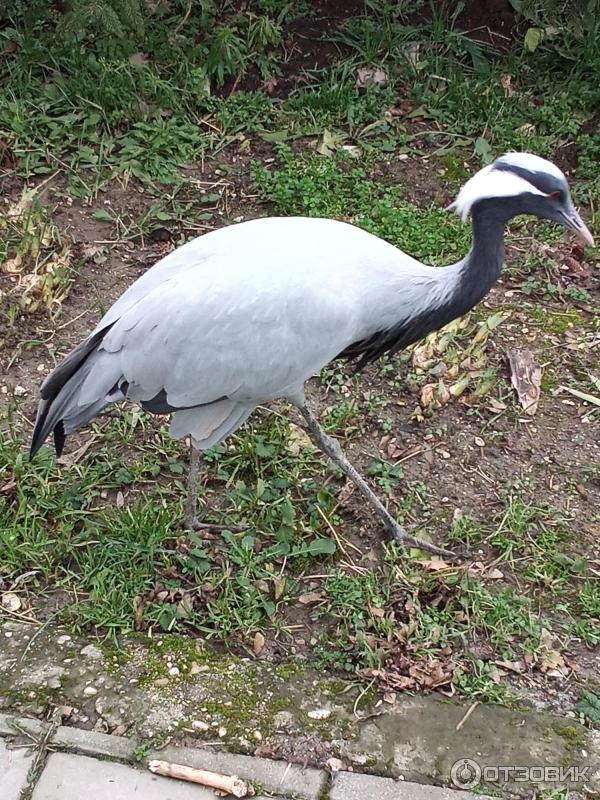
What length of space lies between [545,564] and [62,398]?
195cm

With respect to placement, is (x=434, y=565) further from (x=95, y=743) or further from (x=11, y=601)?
(x=11, y=601)

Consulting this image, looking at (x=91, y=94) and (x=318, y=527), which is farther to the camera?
(x=91, y=94)

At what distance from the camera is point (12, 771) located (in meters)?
2.49

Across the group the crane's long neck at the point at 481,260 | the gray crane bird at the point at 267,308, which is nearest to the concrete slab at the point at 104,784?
the gray crane bird at the point at 267,308

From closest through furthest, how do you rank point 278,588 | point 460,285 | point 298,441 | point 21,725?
point 21,725, point 460,285, point 278,588, point 298,441

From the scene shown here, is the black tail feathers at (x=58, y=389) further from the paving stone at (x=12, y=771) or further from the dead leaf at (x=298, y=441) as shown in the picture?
the paving stone at (x=12, y=771)

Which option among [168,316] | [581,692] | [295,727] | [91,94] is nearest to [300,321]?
[168,316]

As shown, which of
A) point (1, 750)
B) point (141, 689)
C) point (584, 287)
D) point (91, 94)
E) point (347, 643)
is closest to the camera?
point (1, 750)

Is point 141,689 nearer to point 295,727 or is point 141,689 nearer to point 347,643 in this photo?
point 295,727

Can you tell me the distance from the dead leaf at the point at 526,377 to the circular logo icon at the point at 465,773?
1.67 metres

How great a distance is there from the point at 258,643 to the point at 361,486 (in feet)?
2.44

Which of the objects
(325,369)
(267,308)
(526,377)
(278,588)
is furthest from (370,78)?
(278,588)

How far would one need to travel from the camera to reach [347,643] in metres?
2.93

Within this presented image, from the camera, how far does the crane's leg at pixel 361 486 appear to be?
10.6 feet
